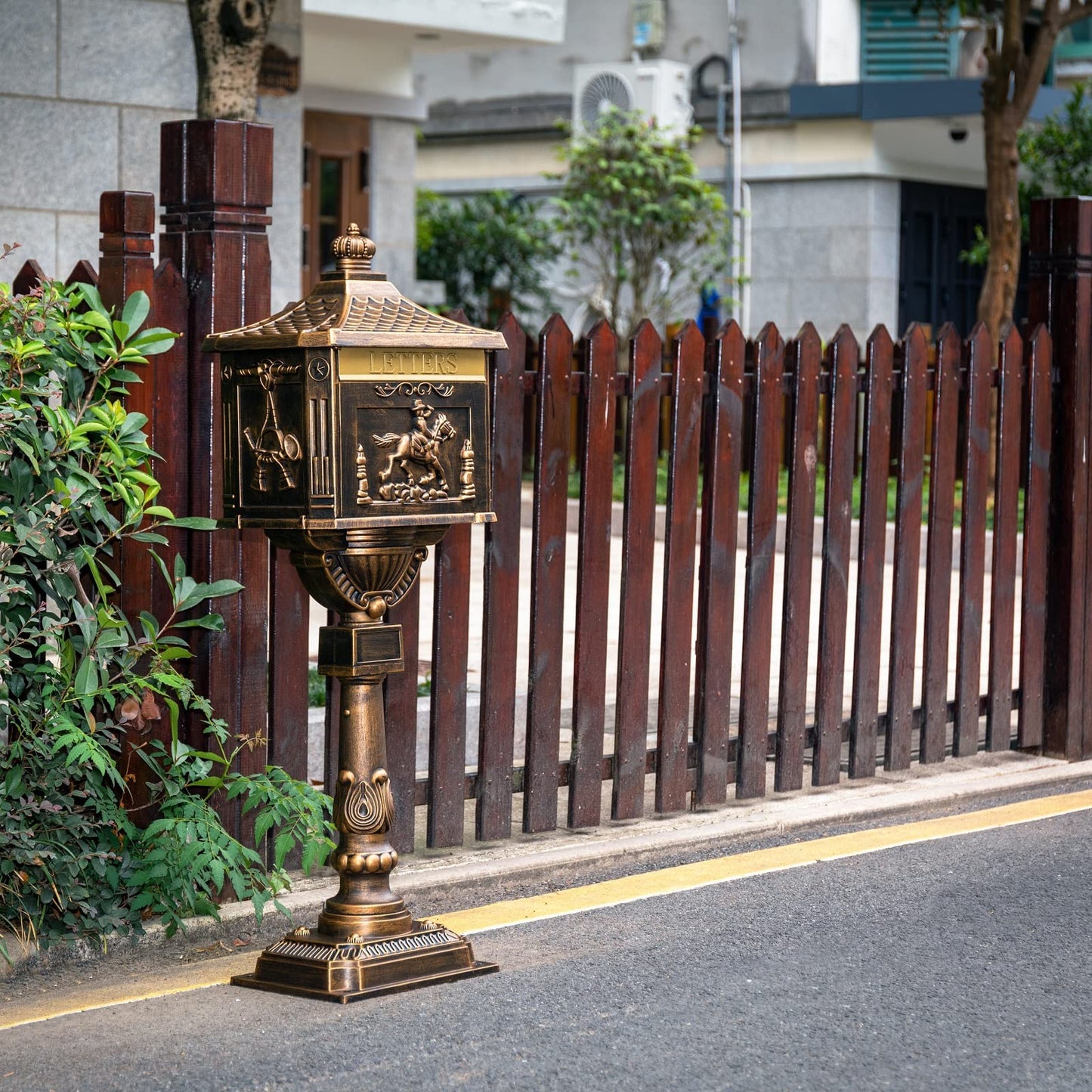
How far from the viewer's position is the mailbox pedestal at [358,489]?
407cm

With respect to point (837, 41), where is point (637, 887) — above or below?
below

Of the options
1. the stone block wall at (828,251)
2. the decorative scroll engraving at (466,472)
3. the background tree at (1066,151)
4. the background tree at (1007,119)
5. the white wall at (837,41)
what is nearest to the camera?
the decorative scroll engraving at (466,472)

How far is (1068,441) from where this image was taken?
6754 millimetres

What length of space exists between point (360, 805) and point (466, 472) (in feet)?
2.68

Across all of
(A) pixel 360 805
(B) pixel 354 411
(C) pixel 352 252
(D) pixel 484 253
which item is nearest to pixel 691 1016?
(A) pixel 360 805

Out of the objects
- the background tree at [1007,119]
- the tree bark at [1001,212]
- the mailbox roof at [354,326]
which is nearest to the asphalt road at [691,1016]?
the mailbox roof at [354,326]

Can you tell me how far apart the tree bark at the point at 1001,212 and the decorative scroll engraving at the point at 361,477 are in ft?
36.7

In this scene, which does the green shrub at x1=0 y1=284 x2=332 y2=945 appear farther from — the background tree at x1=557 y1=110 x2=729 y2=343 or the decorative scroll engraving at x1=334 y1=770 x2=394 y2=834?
the background tree at x1=557 y1=110 x2=729 y2=343

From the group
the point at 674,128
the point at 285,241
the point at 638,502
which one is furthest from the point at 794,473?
the point at 674,128

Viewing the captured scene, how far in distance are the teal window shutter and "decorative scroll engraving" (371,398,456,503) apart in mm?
17481

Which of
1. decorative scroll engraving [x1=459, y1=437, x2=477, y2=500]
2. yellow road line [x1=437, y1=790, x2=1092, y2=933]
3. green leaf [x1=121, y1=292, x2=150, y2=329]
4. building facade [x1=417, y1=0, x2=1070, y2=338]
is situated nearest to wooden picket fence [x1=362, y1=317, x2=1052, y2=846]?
yellow road line [x1=437, y1=790, x2=1092, y2=933]

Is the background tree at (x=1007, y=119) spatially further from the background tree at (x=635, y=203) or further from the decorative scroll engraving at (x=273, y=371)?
the decorative scroll engraving at (x=273, y=371)

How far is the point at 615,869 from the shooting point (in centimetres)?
529

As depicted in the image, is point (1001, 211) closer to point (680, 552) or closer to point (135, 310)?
point (680, 552)
